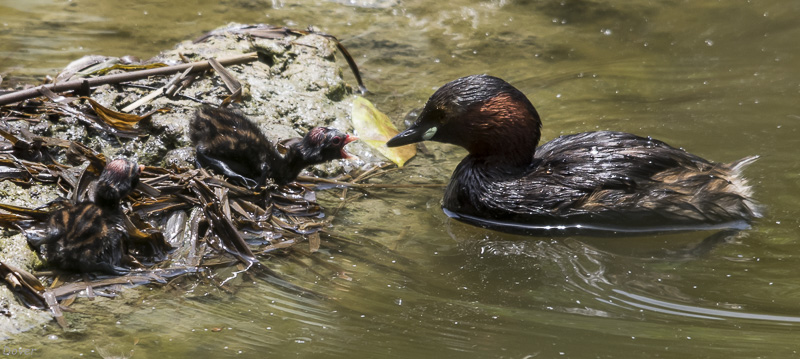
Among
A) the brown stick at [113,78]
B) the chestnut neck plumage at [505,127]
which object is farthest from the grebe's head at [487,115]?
the brown stick at [113,78]

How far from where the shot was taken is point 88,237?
4254 mm

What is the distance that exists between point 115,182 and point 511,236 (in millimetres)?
2449

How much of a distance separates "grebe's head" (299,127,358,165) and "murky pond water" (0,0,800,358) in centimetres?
31

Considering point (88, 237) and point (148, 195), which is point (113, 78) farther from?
point (88, 237)

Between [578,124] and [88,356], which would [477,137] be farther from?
[88,356]

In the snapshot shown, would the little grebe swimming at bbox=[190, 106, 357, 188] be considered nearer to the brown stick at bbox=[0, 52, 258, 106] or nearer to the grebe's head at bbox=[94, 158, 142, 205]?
the brown stick at bbox=[0, 52, 258, 106]

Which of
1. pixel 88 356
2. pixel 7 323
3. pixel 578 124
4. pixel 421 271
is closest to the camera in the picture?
pixel 88 356

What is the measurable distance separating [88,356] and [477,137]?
10.3 ft

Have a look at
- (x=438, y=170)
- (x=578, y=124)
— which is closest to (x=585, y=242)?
(x=438, y=170)

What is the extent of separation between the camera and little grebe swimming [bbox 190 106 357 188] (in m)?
5.48

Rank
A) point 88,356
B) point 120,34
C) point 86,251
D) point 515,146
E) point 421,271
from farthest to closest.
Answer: point 120,34 → point 515,146 → point 421,271 → point 86,251 → point 88,356

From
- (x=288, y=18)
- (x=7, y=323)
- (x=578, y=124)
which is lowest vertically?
(x=7, y=323)

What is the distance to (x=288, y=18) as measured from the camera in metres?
9.25

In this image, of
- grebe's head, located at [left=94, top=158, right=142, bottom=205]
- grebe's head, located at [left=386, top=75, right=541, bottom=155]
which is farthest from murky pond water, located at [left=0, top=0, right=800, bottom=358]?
grebe's head, located at [left=94, top=158, right=142, bottom=205]
